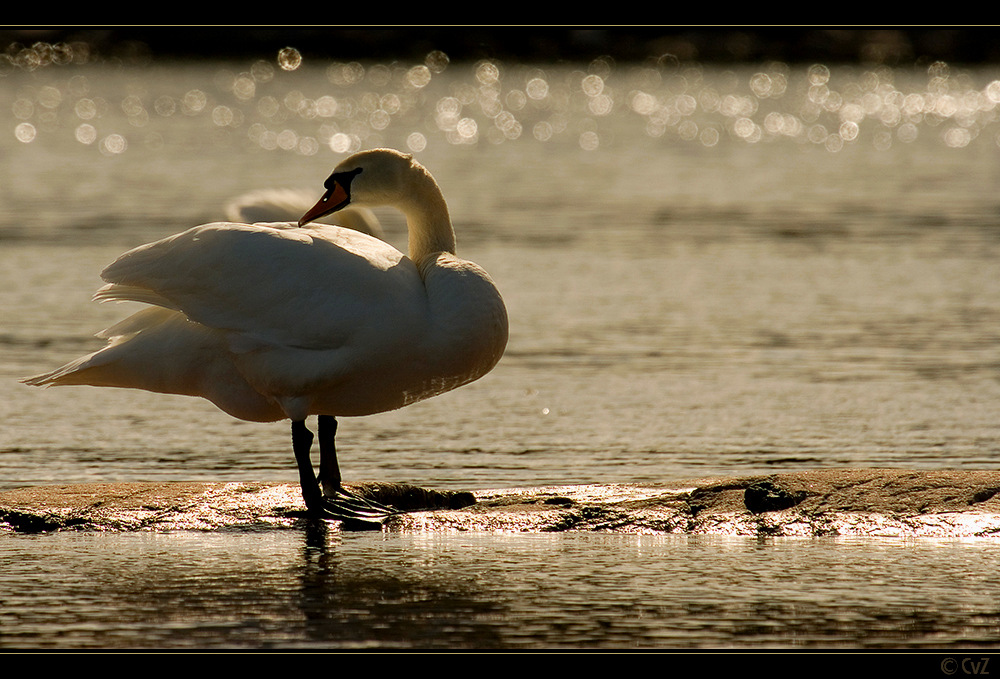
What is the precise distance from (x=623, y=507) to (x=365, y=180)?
5.97 ft

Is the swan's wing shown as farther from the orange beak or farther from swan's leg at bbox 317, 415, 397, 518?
swan's leg at bbox 317, 415, 397, 518

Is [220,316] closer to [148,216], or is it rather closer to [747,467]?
[747,467]

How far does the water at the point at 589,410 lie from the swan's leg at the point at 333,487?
13.0 inches

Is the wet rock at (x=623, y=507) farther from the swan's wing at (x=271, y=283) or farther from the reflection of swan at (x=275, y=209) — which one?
the reflection of swan at (x=275, y=209)

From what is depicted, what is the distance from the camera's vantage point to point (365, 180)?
665 centimetres

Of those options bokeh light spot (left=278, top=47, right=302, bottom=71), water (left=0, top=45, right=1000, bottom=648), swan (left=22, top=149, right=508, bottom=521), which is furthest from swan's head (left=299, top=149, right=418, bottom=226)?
bokeh light spot (left=278, top=47, right=302, bottom=71)

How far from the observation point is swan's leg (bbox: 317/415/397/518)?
19.6 feet

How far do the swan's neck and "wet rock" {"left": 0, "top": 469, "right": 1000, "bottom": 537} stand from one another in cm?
108

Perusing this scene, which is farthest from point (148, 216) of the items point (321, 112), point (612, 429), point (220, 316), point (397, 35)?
point (397, 35)

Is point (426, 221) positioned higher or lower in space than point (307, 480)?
higher

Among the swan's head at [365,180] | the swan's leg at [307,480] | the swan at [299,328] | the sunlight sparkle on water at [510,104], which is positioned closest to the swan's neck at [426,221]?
the swan's head at [365,180]

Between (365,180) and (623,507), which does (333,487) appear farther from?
(365,180)

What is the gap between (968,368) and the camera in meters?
9.01

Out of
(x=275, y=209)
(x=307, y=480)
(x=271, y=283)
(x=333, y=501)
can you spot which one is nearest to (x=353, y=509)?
(x=333, y=501)
